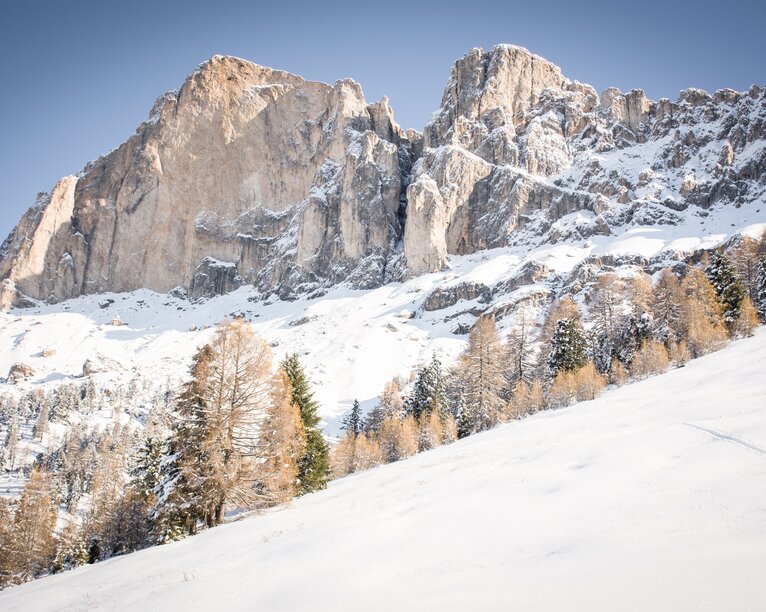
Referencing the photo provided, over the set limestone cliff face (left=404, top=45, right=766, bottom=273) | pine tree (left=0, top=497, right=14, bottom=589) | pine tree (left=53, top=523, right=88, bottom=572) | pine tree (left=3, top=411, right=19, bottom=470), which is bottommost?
pine tree (left=3, top=411, right=19, bottom=470)

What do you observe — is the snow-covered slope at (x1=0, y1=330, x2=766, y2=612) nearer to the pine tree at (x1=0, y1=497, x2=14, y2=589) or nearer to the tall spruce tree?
the pine tree at (x1=0, y1=497, x2=14, y2=589)

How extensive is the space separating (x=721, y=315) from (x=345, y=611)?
154 ft

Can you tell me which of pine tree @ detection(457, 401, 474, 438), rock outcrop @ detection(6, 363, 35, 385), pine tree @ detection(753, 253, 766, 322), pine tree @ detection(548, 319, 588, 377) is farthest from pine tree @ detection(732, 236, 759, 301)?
rock outcrop @ detection(6, 363, 35, 385)

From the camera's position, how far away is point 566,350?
150 ft

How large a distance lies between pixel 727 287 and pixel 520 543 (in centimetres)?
4576

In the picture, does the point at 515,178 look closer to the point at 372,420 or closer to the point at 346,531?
the point at 372,420

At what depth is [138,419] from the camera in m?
135

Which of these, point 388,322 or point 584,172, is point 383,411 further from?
point 584,172

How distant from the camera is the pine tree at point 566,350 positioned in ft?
149

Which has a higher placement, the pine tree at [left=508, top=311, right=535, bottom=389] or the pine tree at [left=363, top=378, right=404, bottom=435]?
the pine tree at [left=508, top=311, right=535, bottom=389]

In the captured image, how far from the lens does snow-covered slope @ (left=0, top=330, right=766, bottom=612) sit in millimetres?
4676

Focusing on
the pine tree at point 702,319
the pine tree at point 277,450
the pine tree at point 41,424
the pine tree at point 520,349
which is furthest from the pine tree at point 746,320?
the pine tree at point 41,424

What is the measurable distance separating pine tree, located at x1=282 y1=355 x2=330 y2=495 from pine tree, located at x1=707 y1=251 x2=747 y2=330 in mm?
36613

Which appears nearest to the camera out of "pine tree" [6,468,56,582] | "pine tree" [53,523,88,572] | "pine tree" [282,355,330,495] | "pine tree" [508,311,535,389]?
"pine tree" [282,355,330,495]
